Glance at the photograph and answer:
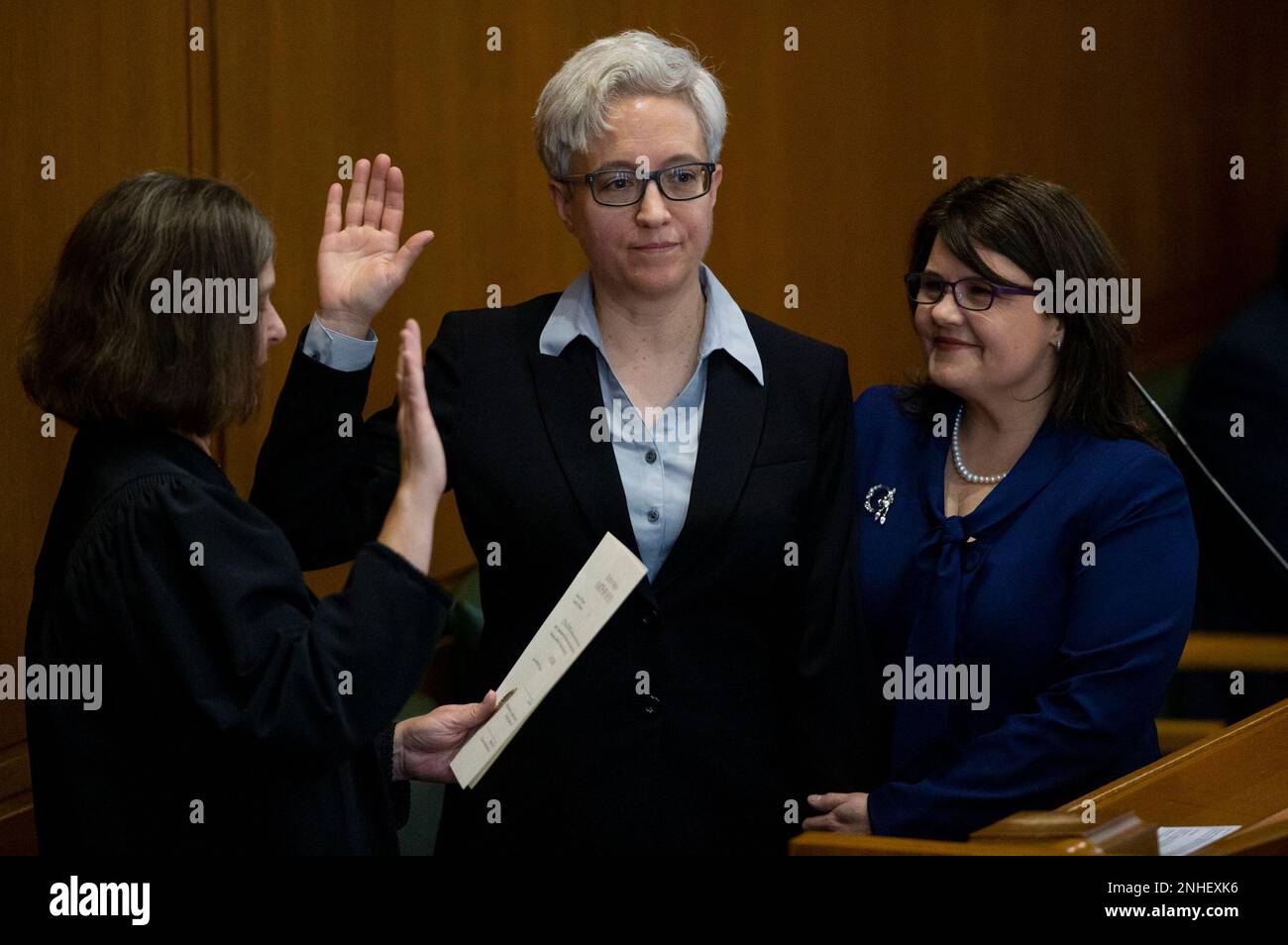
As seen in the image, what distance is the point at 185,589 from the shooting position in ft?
5.28

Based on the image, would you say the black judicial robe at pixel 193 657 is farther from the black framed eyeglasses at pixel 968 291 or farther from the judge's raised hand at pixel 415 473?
the black framed eyeglasses at pixel 968 291

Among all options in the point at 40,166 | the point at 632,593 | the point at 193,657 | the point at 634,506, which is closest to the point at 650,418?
the point at 634,506

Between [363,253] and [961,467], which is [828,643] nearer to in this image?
[961,467]

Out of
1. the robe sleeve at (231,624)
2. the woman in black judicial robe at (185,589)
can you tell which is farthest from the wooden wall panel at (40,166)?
the robe sleeve at (231,624)

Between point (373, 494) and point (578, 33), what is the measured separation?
1958 mm

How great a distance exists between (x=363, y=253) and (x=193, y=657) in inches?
33.3

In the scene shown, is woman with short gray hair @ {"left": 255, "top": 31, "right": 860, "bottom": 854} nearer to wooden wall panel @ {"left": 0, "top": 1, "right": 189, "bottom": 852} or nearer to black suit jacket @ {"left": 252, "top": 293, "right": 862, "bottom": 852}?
black suit jacket @ {"left": 252, "top": 293, "right": 862, "bottom": 852}

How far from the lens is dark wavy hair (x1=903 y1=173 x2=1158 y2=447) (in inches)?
91.2

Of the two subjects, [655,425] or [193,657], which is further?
[655,425]

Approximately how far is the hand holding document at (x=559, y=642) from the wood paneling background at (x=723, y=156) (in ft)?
5.71

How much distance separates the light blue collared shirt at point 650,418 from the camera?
216cm
